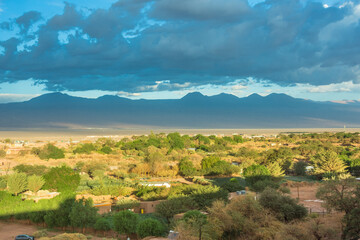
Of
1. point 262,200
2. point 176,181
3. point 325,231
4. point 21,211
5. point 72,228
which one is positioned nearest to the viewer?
point 325,231

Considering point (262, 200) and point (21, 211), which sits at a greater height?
point (262, 200)

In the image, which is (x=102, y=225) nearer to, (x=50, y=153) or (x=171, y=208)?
(x=171, y=208)

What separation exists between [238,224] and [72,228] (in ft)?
41.1

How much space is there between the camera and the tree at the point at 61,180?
3571 cm

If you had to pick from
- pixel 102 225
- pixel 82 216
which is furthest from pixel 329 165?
pixel 82 216

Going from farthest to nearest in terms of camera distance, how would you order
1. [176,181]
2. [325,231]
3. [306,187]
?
[176,181]
[306,187]
[325,231]

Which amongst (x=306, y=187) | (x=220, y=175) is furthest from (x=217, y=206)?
(x=220, y=175)

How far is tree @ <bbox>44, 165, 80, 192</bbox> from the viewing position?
35706 mm

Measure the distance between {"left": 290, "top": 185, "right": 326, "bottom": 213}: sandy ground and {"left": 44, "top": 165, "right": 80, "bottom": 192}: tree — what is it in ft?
70.5

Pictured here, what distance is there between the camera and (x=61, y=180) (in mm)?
36000

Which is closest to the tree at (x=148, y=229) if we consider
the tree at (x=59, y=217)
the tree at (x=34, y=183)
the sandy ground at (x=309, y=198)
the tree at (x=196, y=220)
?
the tree at (x=196, y=220)

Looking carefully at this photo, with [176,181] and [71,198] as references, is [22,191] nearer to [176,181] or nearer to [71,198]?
[71,198]

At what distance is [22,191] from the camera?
35.7 meters

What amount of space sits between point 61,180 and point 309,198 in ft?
78.0
